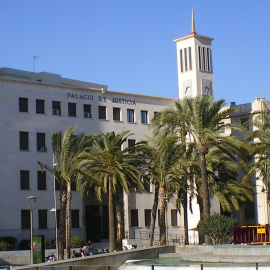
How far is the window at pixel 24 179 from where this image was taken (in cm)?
5634

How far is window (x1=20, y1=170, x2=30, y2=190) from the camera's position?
5634 cm

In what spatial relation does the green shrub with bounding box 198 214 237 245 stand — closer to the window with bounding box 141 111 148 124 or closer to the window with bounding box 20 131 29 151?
the window with bounding box 20 131 29 151

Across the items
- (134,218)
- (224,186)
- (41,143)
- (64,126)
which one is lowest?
(134,218)

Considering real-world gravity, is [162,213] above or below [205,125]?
below

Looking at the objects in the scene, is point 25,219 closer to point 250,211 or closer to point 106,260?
point 106,260

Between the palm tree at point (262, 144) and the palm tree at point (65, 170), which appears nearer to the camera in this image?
the palm tree at point (65, 170)

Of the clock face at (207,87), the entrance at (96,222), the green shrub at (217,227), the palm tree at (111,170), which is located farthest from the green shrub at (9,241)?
the clock face at (207,87)

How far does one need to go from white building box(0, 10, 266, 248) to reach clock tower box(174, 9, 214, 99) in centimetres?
11

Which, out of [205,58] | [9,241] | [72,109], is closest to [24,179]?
[9,241]

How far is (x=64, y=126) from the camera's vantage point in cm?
5959

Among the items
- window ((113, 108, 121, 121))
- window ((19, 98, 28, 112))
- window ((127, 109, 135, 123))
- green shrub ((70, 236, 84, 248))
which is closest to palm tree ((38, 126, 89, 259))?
green shrub ((70, 236, 84, 248))

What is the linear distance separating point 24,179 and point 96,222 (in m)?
9.68

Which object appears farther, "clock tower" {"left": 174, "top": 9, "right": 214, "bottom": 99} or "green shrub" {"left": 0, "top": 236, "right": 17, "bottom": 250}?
"clock tower" {"left": 174, "top": 9, "right": 214, "bottom": 99}

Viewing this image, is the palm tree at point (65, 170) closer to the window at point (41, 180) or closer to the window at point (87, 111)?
the window at point (41, 180)
